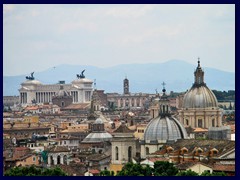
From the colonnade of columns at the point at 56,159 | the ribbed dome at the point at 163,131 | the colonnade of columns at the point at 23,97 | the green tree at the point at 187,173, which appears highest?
the colonnade of columns at the point at 23,97

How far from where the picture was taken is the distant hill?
153m

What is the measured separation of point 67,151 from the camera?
131 feet

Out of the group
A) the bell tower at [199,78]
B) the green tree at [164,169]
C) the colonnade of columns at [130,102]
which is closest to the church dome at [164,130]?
the green tree at [164,169]

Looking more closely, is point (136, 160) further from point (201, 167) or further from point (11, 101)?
point (11, 101)

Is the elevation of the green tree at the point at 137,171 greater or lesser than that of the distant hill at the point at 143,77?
lesser

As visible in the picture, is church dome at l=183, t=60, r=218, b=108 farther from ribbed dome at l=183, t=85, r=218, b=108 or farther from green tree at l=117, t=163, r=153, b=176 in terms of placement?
green tree at l=117, t=163, r=153, b=176

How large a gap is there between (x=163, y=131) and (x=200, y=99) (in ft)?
42.8

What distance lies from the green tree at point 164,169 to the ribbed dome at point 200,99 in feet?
65.2

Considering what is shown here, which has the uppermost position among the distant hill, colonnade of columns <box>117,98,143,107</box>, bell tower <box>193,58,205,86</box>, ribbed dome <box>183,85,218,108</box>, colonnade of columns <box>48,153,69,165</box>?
the distant hill

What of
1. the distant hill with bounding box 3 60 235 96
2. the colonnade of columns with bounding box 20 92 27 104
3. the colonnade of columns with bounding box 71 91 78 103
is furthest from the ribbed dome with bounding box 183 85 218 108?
the distant hill with bounding box 3 60 235 96

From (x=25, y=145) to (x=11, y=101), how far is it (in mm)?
79010

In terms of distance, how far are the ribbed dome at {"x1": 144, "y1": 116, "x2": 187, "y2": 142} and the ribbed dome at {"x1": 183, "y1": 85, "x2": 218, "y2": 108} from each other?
40.6 feet

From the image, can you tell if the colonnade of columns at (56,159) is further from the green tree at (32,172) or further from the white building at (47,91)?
the white building at (47,91)

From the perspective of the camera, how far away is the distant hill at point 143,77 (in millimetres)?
152875
